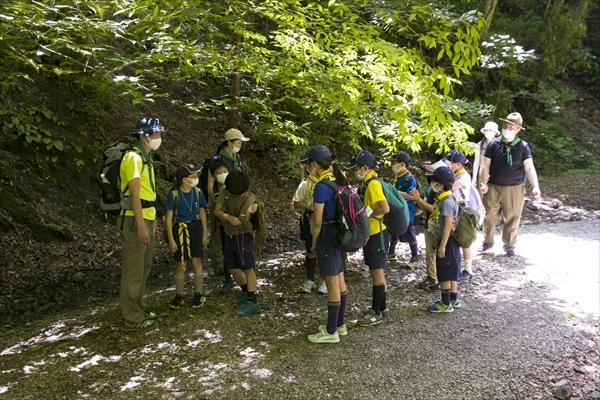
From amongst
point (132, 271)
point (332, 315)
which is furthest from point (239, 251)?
point (332, 315)

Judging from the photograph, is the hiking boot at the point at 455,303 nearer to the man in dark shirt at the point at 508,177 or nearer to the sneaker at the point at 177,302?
the man in dark shirt at the point at 508,177

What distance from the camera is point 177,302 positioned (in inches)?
217

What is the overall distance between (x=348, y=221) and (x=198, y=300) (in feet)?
7.76

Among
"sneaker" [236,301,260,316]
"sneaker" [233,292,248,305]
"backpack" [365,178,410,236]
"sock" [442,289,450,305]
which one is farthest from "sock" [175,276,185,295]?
"sock" [442,289,450,305]

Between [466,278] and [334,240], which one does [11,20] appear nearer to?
[334,240]

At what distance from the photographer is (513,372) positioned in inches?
164

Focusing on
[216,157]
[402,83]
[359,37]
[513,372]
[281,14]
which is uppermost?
[281,14]

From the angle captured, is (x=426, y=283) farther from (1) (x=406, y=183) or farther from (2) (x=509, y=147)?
(2) (x=509, y=147)

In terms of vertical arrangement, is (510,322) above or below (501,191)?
below


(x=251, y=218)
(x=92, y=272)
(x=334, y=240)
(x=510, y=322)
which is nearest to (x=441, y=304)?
(x=510, y=322)

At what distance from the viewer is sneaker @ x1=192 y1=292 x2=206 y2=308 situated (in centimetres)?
551

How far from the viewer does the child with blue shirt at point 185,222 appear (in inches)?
207

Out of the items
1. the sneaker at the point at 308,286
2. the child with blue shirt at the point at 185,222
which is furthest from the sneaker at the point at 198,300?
the sneaker at the point at 308,286

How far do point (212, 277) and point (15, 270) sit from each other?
2884 mm
